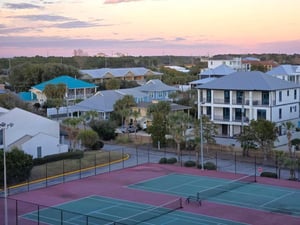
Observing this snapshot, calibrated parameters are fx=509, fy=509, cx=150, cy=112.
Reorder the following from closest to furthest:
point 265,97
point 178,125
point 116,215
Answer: point 116,215
point 178,125
point 265,97

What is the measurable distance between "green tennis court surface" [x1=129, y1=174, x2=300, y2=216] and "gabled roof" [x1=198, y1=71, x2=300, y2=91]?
62.0 feet

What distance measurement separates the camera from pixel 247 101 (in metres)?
53.2

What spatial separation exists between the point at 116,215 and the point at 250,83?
31.0 metres

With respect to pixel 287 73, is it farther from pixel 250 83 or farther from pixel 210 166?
pixel 210 166

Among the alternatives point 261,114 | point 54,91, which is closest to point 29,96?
point 54,91

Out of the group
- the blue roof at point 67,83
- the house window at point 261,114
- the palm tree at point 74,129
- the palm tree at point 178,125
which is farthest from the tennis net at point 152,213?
the blue roof at point 67,83

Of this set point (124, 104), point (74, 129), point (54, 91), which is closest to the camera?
point (74, 129)

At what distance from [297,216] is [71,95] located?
218 feet

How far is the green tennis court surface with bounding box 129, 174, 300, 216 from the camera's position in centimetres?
2869

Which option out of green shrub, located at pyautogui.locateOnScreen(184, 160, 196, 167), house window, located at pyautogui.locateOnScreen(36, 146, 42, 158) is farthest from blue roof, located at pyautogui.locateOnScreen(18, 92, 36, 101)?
green shrub, located at pyautogui.locateOnScreen(184, 160, 196, 167)

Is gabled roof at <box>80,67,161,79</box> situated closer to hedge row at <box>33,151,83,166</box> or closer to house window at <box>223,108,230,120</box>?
house window at <box>223,108,230,120</box>

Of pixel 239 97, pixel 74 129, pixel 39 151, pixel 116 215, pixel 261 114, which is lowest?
pixel 116 215

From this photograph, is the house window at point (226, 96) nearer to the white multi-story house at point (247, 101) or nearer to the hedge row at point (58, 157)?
the white multi-story house at point (247, 101)

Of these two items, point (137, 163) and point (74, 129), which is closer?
point (137, 163)
